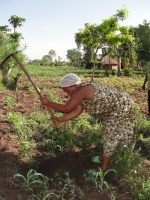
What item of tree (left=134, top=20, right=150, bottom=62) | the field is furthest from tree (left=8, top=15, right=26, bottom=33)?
the field

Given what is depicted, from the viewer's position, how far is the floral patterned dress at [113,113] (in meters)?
3.04

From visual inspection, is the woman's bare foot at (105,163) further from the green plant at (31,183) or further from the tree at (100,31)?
the tree at (100,31)

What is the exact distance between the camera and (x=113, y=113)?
10.3 feet

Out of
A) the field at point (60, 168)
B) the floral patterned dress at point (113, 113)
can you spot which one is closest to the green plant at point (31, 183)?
the field at point (60, 168)

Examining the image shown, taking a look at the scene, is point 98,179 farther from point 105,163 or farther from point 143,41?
point 143,41

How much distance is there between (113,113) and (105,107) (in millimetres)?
127

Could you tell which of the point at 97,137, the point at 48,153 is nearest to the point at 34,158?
the point at 48,153

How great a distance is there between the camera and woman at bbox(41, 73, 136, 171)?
293 centimetres

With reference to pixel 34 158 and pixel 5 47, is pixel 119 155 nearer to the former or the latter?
pixel 34 158

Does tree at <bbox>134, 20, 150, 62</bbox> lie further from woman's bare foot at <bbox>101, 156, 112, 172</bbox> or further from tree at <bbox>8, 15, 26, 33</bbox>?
woman's bare foot at <bbox>101, 156, 112, 172</bbox>

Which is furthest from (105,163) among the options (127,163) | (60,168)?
(60,168)

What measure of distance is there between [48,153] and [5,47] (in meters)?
8.12

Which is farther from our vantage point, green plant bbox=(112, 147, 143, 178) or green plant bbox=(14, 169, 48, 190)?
green plant bbox=(112, 147, 143, 178)

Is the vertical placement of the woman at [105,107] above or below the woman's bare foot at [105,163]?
above
